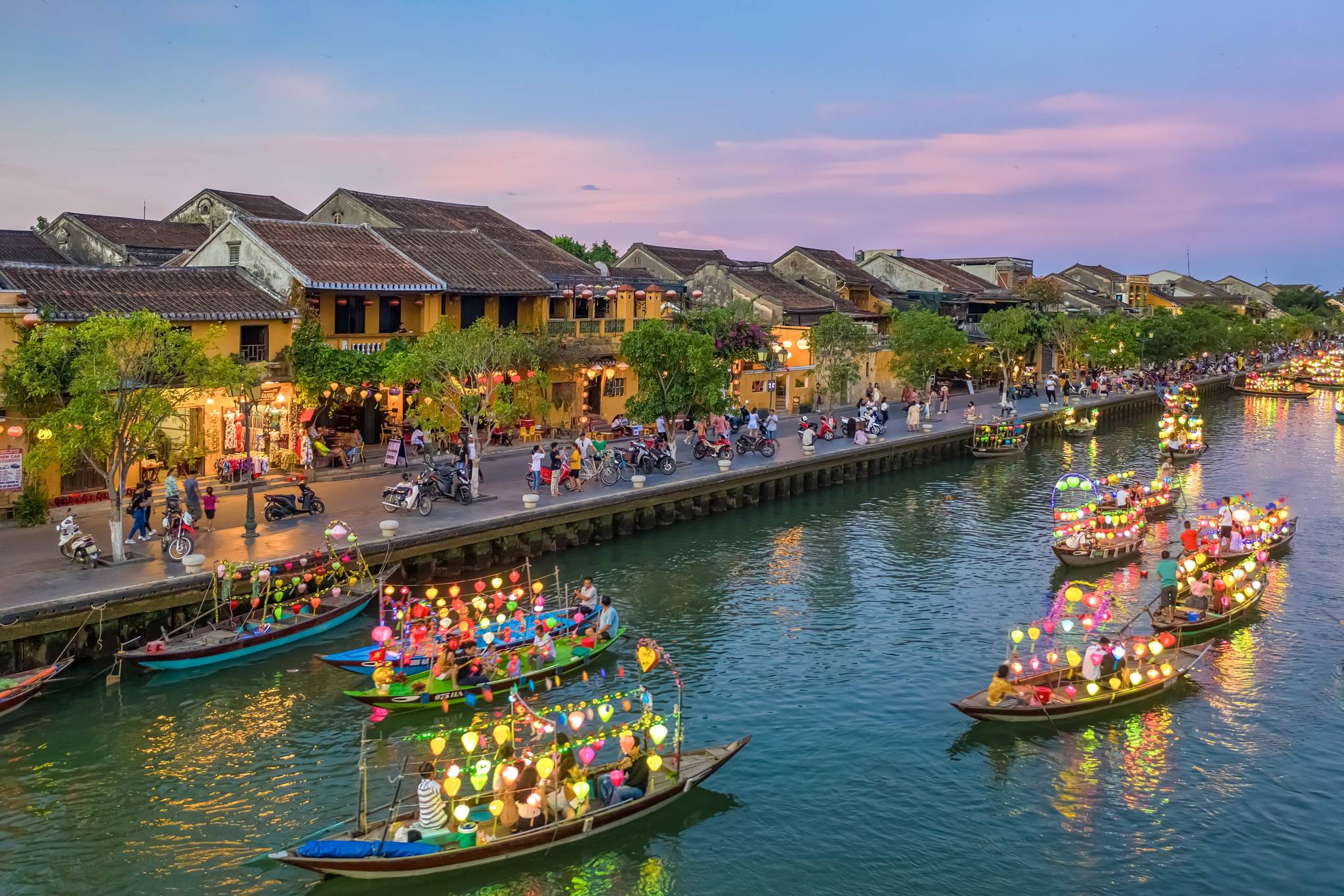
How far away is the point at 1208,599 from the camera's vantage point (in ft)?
108

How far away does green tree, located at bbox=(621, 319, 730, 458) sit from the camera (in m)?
49.3

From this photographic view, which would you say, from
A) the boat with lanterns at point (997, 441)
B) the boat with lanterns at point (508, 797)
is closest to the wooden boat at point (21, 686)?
the boat with lanterns at point (508, 797)

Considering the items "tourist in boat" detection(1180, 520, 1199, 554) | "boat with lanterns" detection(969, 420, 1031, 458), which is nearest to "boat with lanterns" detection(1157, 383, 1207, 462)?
"boat with lanterns" detection(969, 420, 1031, 458)

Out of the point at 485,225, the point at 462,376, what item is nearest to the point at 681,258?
the point at 485,225

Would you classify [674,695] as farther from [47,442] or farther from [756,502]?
[756,502]

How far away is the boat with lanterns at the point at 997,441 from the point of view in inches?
2714

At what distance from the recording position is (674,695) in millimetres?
28094

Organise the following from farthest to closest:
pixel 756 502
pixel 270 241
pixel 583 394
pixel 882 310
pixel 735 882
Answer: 1. pixel 882 310
2. pixel 583 394
3. pixel 756 502
4. pixel 270 241
5. pixel 735 882

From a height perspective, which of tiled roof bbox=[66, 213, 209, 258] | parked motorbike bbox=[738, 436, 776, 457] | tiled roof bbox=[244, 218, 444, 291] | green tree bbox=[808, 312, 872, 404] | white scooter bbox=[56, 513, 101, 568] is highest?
tiled roof bbox=[66, 213, 209, 258]

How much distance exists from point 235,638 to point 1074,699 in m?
21.2

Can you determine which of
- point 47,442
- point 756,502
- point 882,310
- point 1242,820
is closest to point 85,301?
point 47,442

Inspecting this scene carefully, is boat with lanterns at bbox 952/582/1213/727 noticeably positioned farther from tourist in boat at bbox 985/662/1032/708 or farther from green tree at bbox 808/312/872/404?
green tree at bbox 808/312/872/404

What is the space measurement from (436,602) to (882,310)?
67546 millimetres

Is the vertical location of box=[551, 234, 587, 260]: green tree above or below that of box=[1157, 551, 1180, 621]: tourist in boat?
above
